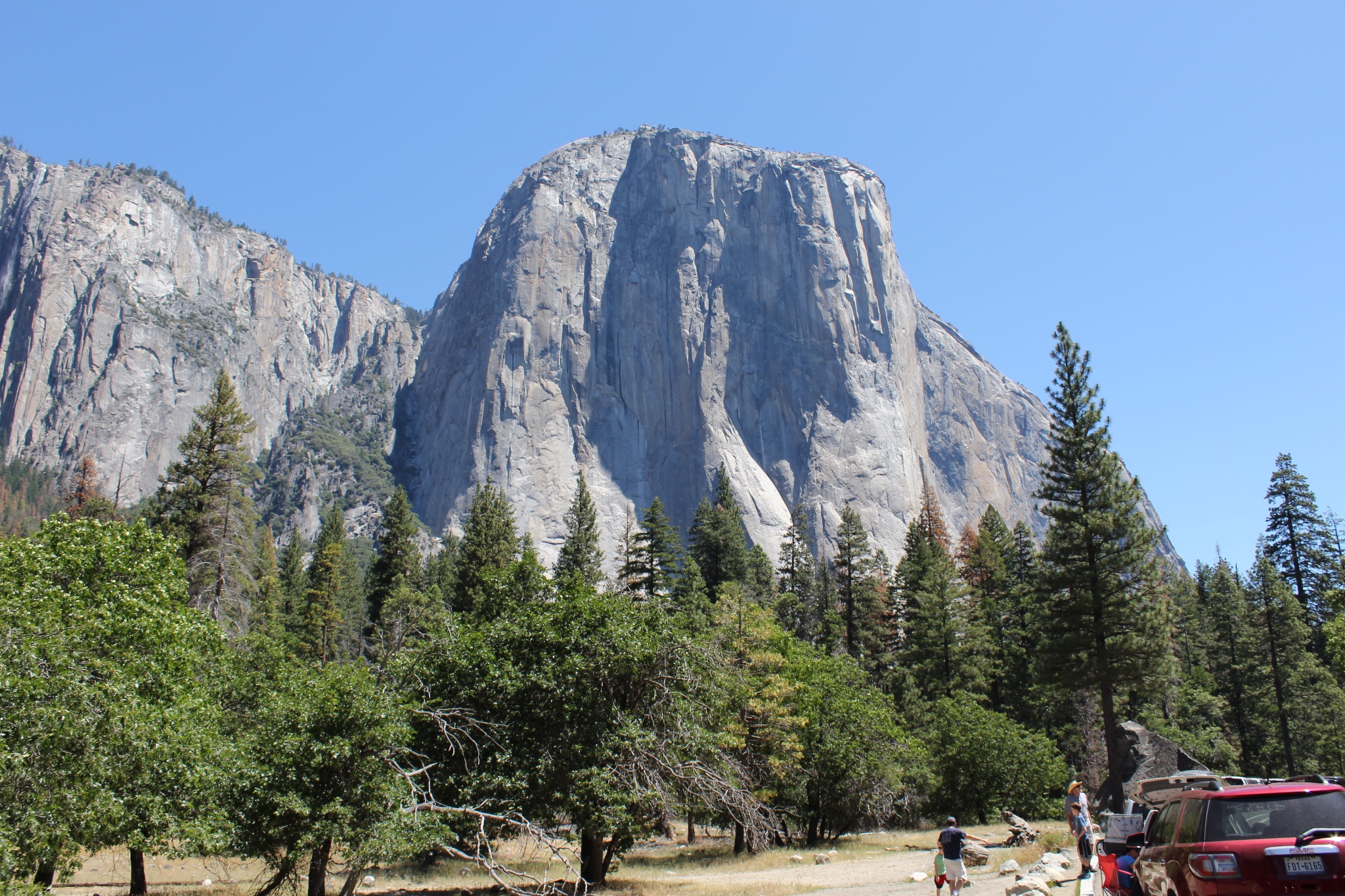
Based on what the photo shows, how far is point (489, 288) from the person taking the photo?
141 m

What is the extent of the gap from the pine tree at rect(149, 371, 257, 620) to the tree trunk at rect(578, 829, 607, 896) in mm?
15428

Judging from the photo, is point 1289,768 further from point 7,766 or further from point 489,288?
point 489,288

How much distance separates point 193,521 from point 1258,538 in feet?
182

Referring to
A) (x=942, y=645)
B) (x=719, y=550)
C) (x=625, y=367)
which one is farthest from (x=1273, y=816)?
(x=625, y=367)

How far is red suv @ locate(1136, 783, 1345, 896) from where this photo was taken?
283 inches

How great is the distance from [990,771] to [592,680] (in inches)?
935

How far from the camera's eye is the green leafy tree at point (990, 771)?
35688 millimetres

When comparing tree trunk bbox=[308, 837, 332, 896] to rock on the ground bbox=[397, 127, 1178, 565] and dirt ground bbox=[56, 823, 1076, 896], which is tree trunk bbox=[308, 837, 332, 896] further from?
rock on the ground bbox=[397, 127, 1178, 565]

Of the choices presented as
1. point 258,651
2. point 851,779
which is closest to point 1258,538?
point 851,779

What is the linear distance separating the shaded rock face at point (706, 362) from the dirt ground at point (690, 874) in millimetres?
82961

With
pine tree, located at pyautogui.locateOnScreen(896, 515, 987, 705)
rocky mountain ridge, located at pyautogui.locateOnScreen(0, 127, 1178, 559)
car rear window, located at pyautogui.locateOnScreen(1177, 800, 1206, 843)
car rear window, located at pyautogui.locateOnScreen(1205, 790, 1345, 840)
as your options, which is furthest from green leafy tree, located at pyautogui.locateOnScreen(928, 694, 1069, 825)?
rocky mountain ridge, located at pyautogui.locateOnScreen(0, 127, 1178, 559)

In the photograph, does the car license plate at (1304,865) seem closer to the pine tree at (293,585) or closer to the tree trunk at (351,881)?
the tree trunk at (351,881)

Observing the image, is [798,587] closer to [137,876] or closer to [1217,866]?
[137,876]

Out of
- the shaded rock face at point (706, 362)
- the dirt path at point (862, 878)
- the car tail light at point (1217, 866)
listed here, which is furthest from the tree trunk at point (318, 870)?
the shaded rock face at point (706, 362)
